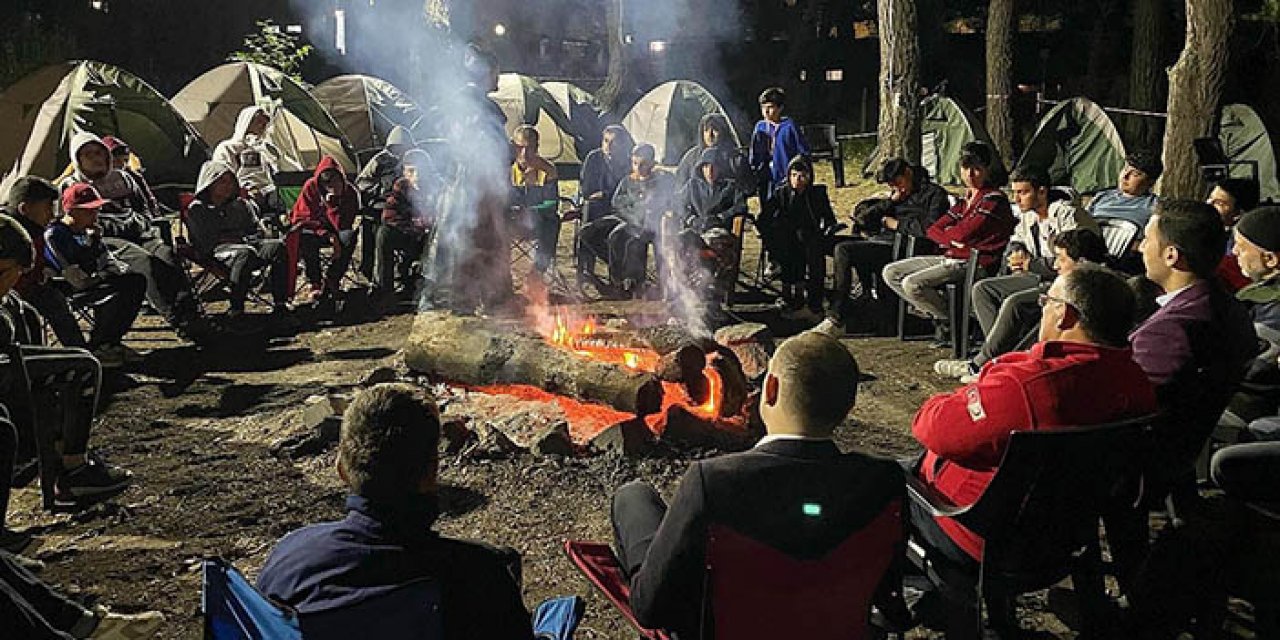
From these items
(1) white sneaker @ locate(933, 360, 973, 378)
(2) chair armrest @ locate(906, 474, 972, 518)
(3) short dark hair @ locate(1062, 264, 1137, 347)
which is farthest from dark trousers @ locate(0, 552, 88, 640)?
(1) white sneaker @ locate(933, 360, 973, 378)

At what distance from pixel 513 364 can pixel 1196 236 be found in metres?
3.87

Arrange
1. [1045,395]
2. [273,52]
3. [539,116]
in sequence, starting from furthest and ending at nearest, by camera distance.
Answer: [539,116] < [273,52] < [1045,395]

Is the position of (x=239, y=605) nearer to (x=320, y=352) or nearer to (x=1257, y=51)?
(x=320, y=352)

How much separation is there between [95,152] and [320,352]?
238 centimetres

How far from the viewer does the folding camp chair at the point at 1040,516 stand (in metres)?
3.08

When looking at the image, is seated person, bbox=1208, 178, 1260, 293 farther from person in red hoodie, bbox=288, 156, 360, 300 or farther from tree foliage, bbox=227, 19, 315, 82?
tree foliage, bbox=227, 19, 315, 82

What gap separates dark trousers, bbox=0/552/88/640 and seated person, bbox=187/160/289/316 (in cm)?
582

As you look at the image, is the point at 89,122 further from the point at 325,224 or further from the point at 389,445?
the point at 389,445

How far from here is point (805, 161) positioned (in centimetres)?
944

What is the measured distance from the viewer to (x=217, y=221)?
9.09 metres

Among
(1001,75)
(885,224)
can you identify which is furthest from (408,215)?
(1001,75)

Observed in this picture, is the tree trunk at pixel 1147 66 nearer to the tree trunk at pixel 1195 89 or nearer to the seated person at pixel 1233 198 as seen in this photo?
the tree trunk at pixel 1195 89

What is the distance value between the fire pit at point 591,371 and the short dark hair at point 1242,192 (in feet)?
9.82

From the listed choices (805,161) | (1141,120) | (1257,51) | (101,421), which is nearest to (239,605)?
(101,421)
